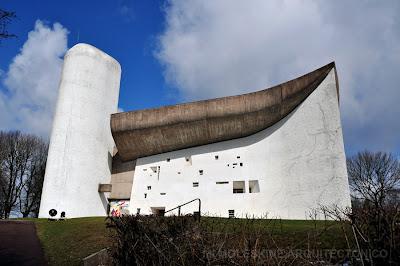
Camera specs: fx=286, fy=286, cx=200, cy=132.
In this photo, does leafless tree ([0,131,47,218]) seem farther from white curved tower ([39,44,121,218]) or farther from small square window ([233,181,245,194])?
small square window ([233,181,245,194])

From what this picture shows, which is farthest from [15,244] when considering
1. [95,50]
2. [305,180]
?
[95,50]

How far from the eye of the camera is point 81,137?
22.6 m

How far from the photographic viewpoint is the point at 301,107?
725 inches

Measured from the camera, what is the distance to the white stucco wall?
1659cm

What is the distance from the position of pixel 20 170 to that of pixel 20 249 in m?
23.2

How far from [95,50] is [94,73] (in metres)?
2.21

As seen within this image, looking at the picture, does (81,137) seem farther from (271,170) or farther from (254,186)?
(271,170)

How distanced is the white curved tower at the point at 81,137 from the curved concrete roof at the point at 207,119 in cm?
203

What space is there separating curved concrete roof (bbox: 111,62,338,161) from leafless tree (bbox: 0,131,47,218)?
42.1 ft

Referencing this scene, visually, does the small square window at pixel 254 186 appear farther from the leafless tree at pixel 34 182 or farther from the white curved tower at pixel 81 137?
the leafless tree at pixel 34 182

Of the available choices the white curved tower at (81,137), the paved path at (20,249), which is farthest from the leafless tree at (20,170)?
the paved path at (20,249)

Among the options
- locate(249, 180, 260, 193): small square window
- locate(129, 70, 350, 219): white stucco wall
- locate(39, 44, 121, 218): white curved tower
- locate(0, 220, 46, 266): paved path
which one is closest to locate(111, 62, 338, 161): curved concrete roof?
locate(129, 70, 350, 219): white stucco wall

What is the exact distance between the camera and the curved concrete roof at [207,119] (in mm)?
18359

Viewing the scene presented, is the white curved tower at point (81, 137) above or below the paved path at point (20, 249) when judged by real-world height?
above
